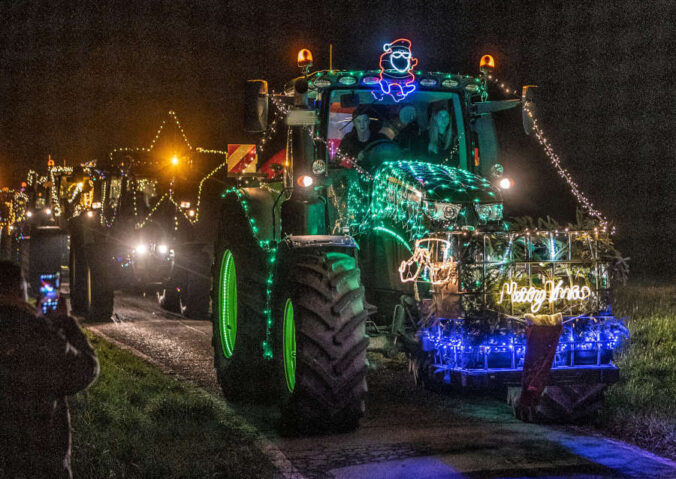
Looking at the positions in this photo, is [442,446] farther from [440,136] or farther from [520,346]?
[440,136]

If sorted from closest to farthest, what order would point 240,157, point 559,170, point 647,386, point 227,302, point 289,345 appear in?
point 289,345, point 647,386, point 559,170, point 227,302, point 240,157

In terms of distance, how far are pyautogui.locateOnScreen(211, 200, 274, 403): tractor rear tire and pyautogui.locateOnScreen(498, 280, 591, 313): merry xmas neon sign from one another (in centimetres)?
241

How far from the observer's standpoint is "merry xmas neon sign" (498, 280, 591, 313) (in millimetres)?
7078

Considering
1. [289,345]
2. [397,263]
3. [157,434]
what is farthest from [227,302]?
[157,434]

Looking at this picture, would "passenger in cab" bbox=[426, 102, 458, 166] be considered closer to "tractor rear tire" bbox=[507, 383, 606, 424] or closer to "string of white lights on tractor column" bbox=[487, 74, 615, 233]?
"string of white lights on tractor column" bbox=[487, 74, 615, 233]

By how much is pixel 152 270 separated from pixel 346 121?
327 inches

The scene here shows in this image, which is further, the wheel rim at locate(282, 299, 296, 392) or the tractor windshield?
the tractor windshield

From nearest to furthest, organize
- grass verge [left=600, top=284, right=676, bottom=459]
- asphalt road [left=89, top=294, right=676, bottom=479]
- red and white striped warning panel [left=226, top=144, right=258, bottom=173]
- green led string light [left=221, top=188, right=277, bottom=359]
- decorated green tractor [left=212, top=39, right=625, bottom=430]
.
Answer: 1. asphalt road [left=89, top=294, right=676, bottom=479]
2. decorated green tractor [left=212, top=39, right=625, bottom=430]
3. grass verge [left=600, top=284, right=676, bottom=459]
4. green led string light [left=221, top=188, right=277, bottom=359]
5. red and white striped warning panel [left=226, top=144, right=258, bottom=173]

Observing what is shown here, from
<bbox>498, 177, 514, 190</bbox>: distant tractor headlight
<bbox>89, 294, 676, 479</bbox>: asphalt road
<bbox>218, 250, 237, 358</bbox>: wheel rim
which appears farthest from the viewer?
<bbox>218, 250, 237, 358</bbox>: wheel rim

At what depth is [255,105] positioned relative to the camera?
802 cm

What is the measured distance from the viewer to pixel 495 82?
928 centimetres

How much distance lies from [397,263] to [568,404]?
208 centimetres

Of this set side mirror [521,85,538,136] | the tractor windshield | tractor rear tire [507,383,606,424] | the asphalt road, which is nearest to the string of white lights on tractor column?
side mirror [521,85,538,136]

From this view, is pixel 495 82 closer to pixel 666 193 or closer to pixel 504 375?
pixel 504 375
